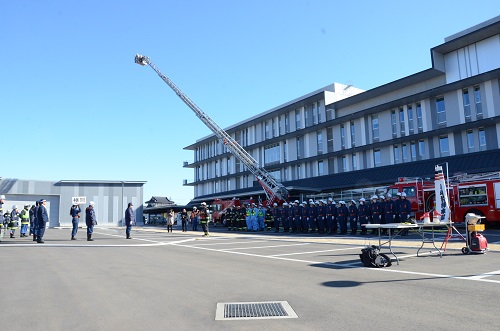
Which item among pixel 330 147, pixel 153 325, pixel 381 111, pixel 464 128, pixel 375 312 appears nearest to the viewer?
pixel 153 325

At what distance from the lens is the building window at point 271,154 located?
170 ft

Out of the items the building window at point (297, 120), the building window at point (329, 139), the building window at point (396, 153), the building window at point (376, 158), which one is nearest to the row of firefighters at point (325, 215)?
the building window at point (376, 158)

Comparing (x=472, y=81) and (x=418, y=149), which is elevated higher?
(x=472, y=81)

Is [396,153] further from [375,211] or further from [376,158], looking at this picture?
[375,211]

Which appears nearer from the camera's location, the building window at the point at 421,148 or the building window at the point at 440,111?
the building window at the point at 440,111

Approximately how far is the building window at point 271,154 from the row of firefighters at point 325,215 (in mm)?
22153

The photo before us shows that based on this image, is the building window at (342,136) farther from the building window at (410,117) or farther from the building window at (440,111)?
the building window at (440,111)

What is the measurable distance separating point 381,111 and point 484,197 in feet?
61.6

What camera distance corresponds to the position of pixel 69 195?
5756 cm

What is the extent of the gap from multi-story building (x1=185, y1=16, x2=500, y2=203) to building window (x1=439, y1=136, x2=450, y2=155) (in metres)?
0.08

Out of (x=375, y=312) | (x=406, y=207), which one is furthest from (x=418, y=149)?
(x=375, y=312)

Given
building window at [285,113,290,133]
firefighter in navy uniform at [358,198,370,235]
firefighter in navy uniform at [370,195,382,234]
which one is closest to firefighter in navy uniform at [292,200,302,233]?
firefighter in navy uniform at [358,198,370,235]

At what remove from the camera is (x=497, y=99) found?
97.5 ft

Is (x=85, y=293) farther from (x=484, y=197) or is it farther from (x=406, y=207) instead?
(x=484, y=197)
